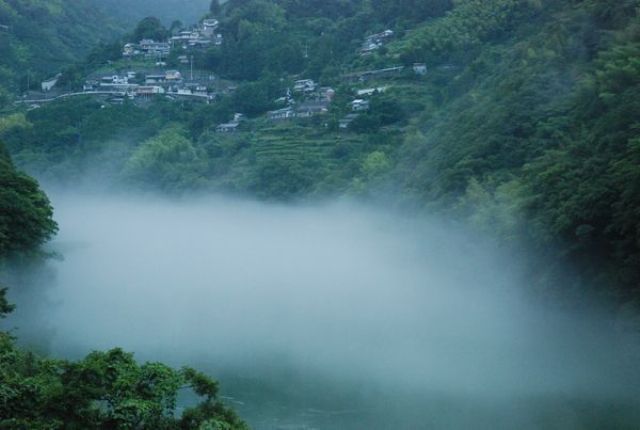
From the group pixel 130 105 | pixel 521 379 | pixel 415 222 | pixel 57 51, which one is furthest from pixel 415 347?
pixel 57 51

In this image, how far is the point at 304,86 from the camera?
3800 cm

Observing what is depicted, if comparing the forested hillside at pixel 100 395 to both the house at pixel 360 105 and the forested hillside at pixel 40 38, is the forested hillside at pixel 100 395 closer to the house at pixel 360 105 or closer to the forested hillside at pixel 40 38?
the house at pixel 360 105

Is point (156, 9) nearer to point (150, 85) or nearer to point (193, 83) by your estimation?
point (193, 83)

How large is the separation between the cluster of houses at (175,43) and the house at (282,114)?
1066 centimetres

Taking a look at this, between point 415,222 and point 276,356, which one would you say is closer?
point 276,356

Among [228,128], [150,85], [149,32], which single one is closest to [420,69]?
[228,128]

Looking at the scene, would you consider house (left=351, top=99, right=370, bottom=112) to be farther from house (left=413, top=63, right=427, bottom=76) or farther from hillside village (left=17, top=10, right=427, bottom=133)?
house (left=413, top=63, right=427, bottom=76)

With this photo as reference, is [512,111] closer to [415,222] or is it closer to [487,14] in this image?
[415,222]

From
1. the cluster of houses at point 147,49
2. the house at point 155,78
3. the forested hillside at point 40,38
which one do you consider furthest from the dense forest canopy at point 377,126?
the house at point 155,78

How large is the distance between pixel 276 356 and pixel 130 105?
2516 cm

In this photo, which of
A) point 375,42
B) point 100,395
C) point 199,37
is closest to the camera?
point 100,395

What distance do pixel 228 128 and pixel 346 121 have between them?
564cm

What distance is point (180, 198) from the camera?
32.2 meters

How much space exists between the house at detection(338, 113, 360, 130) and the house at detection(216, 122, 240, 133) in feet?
16.3
